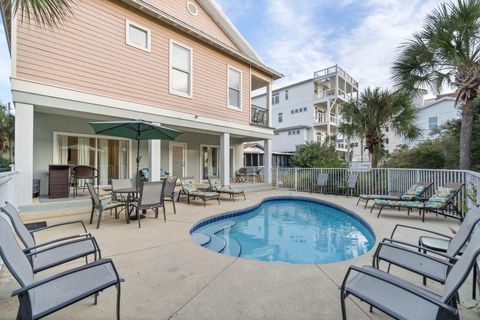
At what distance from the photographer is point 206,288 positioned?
272 centimetres

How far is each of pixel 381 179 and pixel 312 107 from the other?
644 inches

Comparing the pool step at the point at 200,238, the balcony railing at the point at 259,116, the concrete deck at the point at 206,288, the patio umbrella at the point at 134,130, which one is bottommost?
the pool step at the point at 200,238

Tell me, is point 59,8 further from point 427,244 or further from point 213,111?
point 213,111

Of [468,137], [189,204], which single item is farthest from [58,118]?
[468,137]

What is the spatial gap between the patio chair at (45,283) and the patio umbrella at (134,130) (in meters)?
3.85

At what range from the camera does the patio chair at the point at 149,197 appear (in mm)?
5402

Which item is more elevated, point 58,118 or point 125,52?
point 125,52

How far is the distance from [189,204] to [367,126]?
892cm

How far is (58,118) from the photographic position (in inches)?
329

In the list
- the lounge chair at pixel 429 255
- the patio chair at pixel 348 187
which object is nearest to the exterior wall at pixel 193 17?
the patio chair at pixel 348 187

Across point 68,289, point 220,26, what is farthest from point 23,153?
point 220,26

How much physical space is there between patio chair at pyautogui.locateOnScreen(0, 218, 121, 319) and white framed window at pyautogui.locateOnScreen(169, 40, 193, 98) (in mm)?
7799

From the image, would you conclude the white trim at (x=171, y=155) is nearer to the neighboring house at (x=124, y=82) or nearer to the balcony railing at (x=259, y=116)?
the neighboring house at (x=124, y=82)

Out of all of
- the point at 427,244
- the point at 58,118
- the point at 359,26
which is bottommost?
the point at 427,244
